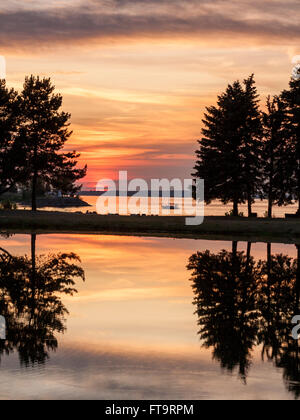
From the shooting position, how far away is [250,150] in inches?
2515

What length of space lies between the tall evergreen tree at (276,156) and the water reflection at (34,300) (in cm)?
3796

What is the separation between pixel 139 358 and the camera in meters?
12.0

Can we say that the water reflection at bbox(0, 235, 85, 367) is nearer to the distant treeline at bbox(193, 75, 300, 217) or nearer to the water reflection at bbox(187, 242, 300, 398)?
the water reflection at bbox(187, 242, 300, 398)

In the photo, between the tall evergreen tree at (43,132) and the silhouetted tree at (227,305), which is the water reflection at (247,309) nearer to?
the silhouetted tree at (227,305)

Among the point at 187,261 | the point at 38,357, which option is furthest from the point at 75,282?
the point at 38,357

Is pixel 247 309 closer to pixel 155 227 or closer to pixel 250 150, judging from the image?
pixel 155 227

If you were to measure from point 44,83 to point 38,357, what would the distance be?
58.1m

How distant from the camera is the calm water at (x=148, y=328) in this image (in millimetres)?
10422

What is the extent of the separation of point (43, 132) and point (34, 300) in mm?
50824

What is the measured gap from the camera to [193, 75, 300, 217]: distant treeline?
62594 mm

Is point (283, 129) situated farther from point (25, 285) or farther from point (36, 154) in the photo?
point (25, 285)

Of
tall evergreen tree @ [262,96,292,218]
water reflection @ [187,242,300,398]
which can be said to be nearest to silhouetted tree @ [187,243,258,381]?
water reflection @ [187,242,300,398]

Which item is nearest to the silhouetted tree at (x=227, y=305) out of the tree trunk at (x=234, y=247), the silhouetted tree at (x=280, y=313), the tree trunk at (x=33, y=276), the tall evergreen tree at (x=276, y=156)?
the silhouetted tree at (x=280, y=313)

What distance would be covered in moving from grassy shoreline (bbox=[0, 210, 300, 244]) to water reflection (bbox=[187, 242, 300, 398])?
1481 centimetres
